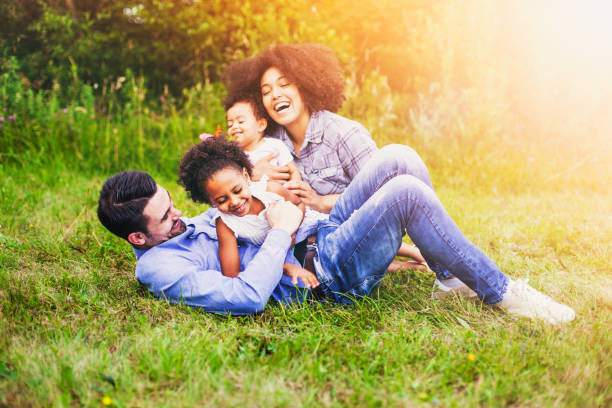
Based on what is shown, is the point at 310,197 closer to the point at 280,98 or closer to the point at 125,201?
the point at 280,98

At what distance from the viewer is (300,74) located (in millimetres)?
3229

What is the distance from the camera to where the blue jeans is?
6.98 feet

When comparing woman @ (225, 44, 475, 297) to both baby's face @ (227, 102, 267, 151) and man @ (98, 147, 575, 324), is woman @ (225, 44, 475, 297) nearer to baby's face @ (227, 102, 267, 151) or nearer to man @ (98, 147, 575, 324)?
baby's face @ (227, 102, 267, 151)

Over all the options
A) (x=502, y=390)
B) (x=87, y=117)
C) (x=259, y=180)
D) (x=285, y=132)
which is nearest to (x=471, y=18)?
(x=285, y=132)

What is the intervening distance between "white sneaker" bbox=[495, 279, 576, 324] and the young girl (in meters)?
0.98

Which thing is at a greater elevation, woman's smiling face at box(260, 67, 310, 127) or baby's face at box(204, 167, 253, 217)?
woman's smiling face at box(260, 67, 310, 127)

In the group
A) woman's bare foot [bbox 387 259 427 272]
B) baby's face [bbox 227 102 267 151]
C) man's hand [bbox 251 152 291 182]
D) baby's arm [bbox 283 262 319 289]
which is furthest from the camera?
baby's face [bbox 227 102 267 151]

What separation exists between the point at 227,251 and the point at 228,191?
0.32 meters

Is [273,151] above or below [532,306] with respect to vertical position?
above

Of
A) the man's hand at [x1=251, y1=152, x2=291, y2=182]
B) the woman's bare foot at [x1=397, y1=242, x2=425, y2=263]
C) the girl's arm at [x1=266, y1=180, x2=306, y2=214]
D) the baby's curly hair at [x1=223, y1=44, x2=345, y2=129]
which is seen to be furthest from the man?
the baby's curly hair at [x1=223, y1=44, x2=345, y2=129]

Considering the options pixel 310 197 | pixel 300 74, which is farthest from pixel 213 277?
pixel 300 74

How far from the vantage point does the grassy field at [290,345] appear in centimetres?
169

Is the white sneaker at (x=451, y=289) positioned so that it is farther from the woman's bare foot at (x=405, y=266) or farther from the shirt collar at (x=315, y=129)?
the shirt collar at (x=315, y=129)

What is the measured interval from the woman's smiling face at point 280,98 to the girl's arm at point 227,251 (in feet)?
3.52
